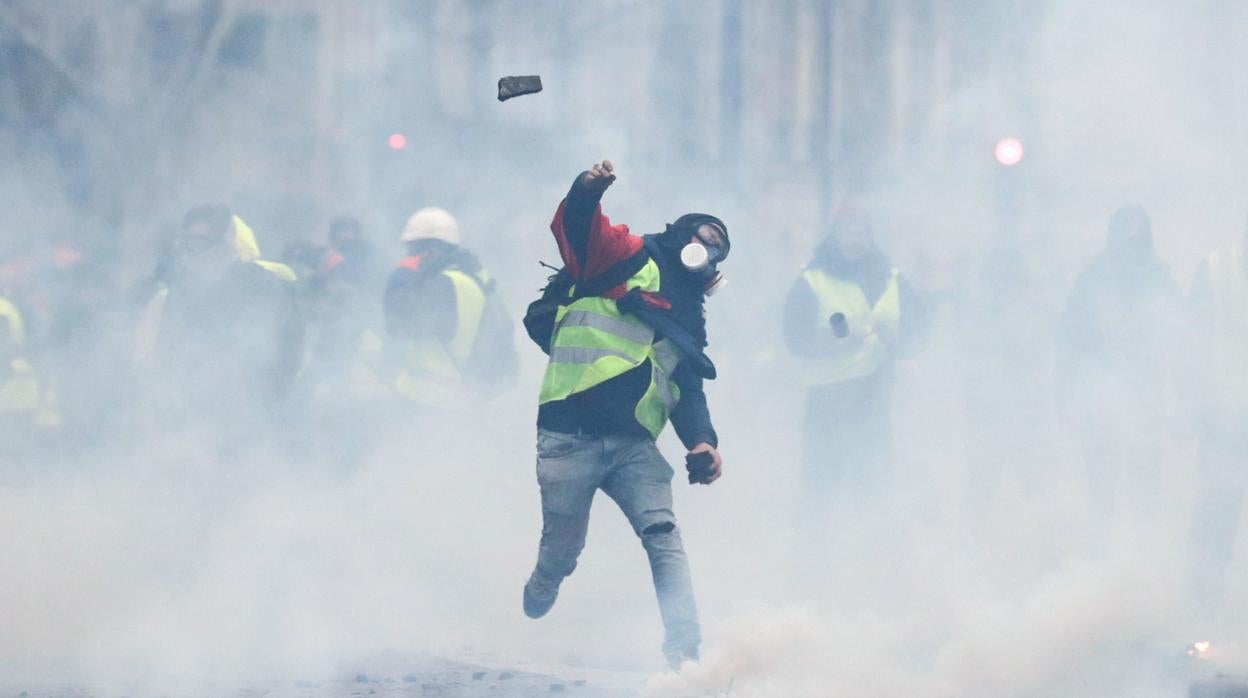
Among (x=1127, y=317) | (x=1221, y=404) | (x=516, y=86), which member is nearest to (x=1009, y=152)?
(x=1127, y=317)

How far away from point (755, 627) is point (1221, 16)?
21.0 ft

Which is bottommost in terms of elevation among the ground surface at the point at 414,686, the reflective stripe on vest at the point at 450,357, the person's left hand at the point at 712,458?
the ground surface at the point at 414,686

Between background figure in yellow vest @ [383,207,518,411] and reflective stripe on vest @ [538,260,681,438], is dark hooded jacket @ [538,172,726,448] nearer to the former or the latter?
reflective stripe on vest @ [538,260,681,438]

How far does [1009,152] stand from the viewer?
1027cm

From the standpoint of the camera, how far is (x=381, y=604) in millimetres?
7520

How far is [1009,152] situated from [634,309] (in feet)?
16.6

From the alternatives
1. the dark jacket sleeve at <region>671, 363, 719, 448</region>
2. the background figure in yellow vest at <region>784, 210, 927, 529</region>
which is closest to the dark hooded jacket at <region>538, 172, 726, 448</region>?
the dark jacket sleeve at <region>671, 363, 719, 448</region>

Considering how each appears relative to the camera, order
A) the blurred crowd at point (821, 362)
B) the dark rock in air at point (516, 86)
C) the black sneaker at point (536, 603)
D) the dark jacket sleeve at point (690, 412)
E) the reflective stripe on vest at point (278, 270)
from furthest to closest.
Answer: the reflective stripe on vest at point (278, 270), the blurred crowd at point (821, 362), the black sneaker at point (536, 603), the dark jacket sleeve at point (690, 412), the dark rock in air at point (516, 86)

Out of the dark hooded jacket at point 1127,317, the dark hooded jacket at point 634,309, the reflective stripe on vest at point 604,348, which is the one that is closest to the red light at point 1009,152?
the dark hooded jacket at point 1127,317

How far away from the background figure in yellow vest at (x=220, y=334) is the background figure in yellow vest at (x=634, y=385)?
128 inches

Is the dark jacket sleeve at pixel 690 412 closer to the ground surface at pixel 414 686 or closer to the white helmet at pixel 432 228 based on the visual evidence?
the ground surface at pixel 414 686

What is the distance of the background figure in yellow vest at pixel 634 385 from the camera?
566 centimetres

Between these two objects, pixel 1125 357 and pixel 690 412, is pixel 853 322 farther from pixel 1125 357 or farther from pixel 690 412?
pixel 690 412

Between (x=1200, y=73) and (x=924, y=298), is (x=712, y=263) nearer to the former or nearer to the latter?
(x=924, y=298)
